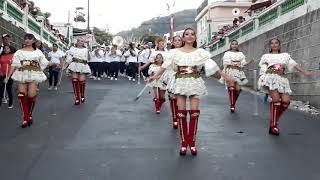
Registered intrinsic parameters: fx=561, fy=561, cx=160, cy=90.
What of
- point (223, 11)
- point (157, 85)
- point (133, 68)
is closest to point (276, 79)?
point (157, 85)

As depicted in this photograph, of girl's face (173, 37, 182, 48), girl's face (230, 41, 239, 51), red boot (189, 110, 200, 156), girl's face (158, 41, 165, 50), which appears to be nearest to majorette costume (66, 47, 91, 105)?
girl's face (158, 41, 165, 50)

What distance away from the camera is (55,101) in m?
16.0

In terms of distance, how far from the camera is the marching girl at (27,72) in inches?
427

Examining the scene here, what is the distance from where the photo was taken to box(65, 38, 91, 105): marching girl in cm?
1477

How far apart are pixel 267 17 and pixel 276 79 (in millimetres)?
10598

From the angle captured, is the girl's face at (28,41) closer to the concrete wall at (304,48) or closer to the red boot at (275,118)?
the red boot at (275,118)

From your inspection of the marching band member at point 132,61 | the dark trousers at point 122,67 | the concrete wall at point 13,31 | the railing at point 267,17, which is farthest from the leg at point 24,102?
the dark trousers at point 122,67

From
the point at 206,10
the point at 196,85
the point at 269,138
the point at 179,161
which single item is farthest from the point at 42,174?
the point at 206,10

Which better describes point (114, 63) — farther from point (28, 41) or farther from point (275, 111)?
point (275, 111)

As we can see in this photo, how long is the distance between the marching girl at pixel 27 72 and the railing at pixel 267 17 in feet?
26.0

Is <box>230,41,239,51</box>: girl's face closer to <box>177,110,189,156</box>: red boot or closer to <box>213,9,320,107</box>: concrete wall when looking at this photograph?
<box>213,9,320,107</box>: concrete wall

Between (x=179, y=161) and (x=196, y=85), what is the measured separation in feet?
4.05

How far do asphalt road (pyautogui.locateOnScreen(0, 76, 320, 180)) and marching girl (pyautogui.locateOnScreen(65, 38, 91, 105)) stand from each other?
1026 mm

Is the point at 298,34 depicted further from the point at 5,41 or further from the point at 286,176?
the point at 286,176
